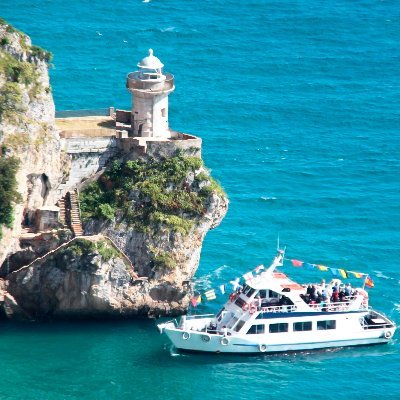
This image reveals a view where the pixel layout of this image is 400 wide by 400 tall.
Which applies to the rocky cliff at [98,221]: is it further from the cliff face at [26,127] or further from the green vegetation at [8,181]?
the green vegetation at [8,181]

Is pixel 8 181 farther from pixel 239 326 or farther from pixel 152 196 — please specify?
pixel 239 326

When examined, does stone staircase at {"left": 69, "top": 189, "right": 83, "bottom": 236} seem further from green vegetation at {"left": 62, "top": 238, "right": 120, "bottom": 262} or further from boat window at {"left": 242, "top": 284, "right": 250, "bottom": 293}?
boat window at {"left": 242, "top": 284, "right": 250, "bottom": 293}

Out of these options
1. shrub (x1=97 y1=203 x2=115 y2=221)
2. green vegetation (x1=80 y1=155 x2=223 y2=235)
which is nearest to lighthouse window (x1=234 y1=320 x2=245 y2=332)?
green vegetation (x1=80 y1=155 x2=223 y2=235)

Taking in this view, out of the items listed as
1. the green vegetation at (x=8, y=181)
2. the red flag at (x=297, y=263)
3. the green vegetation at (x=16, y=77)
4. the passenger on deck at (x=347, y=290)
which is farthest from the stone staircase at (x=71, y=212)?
the passenger on deck at (x=347, y=290)

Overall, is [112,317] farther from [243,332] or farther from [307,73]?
[307,73]

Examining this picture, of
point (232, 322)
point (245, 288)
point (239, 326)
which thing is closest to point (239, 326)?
point (239, 326)
